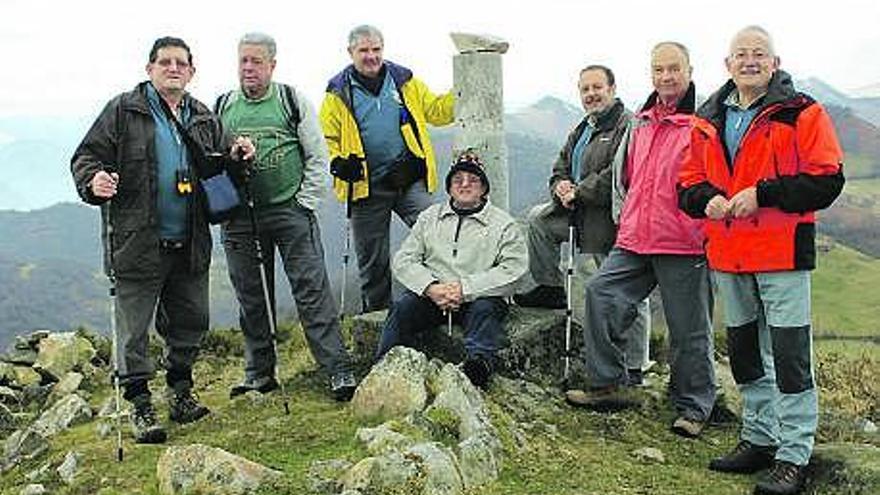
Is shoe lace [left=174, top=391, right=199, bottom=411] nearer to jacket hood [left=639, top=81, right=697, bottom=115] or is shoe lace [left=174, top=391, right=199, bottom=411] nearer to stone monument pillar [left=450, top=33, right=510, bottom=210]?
stone monument pillar [left=450, top=33, right=510, bottom=210]

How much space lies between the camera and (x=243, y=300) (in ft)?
28.6

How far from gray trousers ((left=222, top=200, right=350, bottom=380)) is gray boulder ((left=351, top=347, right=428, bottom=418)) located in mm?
1160

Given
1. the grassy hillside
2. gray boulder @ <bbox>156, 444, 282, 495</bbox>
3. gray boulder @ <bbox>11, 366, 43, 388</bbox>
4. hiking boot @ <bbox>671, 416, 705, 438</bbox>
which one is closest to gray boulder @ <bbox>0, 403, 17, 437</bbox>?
gray boulder @ <bbox>11, 366, 43, 388</bbox>

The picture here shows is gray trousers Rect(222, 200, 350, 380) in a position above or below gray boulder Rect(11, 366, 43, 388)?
above

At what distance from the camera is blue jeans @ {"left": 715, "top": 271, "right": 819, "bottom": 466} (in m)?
6.00

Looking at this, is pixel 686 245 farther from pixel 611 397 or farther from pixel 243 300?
pixel 243 300

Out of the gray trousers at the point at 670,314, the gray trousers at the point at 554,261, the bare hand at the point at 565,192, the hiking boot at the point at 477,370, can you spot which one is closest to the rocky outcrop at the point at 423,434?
the hiking boot at the point at 477,370

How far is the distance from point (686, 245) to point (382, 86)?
3649 millimetres

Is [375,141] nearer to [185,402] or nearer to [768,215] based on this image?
[185,402]

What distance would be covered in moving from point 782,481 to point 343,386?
4.04 meters

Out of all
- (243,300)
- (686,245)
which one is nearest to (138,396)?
(243,300)

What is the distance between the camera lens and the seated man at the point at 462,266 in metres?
8.12

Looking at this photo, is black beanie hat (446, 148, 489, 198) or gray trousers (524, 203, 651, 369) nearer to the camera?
black beanie hat (446, 148, 489, 198)

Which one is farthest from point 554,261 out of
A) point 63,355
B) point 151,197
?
point 63,355
